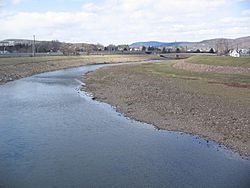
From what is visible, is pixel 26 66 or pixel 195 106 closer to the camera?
pixel 195 106

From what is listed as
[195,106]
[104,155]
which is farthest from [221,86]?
[104,155]

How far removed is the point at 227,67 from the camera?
51.0 metres

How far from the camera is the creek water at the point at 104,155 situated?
13.3 meters

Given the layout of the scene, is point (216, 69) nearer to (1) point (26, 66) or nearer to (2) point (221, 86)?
(2) point (221, 86)

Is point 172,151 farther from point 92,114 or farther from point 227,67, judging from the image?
point 227,67

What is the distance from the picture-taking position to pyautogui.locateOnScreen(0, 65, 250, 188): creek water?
13.3 metres

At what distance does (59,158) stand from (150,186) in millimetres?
4754

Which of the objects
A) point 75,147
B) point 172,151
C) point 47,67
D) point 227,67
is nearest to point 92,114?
point 75,147

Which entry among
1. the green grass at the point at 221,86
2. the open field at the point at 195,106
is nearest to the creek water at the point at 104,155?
the open field at the point at 195,106

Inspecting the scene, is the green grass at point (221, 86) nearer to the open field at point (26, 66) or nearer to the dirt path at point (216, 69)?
the dirt path at point (216, 69)

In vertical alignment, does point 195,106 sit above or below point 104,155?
above

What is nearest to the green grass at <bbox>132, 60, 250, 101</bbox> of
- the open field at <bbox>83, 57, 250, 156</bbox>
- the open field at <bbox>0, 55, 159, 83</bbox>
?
the open field at <bbox>83, 57, 250, 156</bbox>

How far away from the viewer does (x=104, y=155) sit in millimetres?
16094

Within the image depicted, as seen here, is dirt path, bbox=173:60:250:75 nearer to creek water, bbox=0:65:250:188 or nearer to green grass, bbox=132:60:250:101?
green grass, bbox=132:60:250:101
